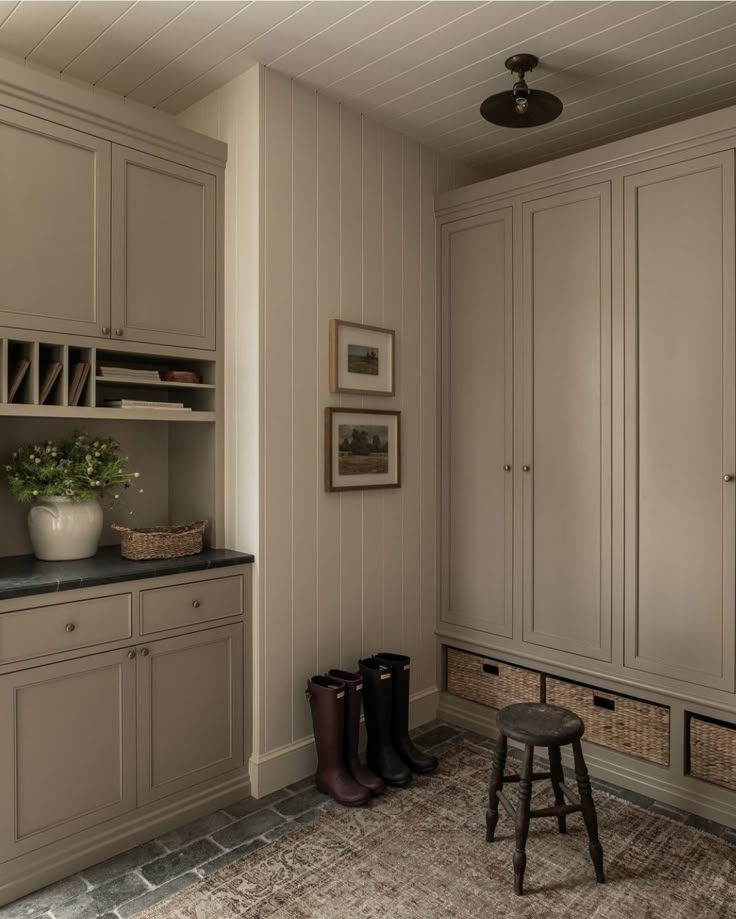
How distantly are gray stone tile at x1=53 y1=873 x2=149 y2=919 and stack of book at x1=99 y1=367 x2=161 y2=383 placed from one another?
1.65 meters

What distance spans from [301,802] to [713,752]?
5.09 feet

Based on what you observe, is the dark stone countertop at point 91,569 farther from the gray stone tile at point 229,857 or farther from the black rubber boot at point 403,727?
the gray stone tile at point 229,857

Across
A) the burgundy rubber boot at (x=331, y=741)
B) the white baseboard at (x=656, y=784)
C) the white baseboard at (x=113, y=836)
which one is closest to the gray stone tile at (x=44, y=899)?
the white baseboard at (x=113, y=836)

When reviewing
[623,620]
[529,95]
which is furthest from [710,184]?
[623,620]

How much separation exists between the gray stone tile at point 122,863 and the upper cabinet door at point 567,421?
5.63 feet

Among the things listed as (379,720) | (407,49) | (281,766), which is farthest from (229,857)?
(407,49)

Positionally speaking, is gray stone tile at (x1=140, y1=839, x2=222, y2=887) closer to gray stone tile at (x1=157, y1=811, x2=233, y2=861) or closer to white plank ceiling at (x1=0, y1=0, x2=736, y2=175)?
gray stone tile at (x1=157, y1=811, x2=233, y2=861)

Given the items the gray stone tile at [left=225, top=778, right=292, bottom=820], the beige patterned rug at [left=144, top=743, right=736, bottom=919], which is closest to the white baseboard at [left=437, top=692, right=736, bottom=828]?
the beige patterned rug at [left=144, top=743, right=736, bottom=919]

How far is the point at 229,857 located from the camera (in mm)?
2367

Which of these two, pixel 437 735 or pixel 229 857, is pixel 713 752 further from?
pixel 229 857

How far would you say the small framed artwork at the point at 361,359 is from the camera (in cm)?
303

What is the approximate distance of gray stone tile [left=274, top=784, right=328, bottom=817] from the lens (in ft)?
8.73

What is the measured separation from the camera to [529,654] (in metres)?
3.18

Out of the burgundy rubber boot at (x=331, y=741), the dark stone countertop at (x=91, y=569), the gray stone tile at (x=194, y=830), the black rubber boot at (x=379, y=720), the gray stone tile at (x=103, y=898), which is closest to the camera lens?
the gray stone tile at (x=103, y=898)
